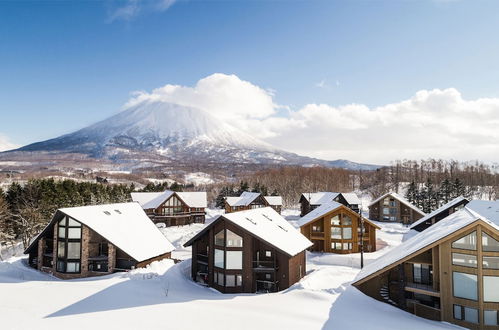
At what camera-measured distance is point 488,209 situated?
42219mm

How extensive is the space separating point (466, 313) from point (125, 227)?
32.0 meters

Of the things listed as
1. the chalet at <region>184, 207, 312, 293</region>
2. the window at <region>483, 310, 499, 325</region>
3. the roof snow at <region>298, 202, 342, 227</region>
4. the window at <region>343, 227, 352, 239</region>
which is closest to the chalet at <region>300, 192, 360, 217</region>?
the roof snow at <region>298, 202, 342, 227</region>

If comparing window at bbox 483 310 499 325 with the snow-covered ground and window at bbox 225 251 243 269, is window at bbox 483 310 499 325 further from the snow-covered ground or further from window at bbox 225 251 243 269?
window at bbox 225 251 243 269

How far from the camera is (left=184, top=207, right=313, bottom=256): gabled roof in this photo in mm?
28759

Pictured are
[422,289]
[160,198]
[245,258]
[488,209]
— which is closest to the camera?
[422,289]

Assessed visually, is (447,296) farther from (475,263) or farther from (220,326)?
(220,326)

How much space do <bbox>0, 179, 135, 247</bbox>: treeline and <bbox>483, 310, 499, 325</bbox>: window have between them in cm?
5243

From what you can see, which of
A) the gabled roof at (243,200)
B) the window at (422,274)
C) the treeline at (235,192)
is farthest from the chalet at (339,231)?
the treeline at (235,192)

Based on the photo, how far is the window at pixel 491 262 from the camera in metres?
19.8

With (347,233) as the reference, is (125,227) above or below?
above

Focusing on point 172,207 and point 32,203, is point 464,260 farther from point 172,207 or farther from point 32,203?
point 172,207

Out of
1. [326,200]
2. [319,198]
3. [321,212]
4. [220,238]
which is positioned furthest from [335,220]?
[319,198]

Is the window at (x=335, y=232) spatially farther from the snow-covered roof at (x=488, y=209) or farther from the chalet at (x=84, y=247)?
the chalet at (x=84, y=247)

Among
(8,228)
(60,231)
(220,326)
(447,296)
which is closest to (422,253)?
(447,296)
